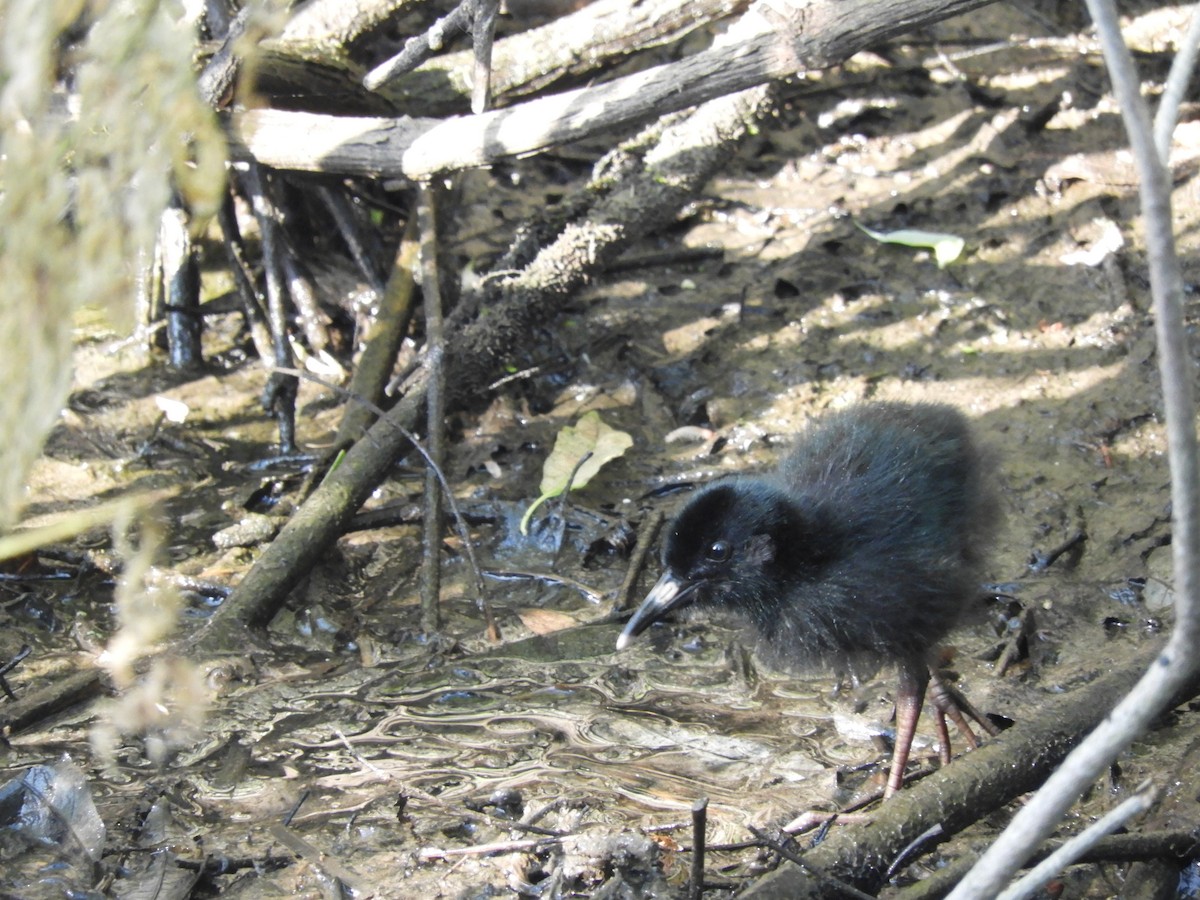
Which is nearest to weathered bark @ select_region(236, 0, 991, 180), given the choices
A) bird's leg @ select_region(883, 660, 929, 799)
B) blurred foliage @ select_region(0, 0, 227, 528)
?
bird's leg @ select_region(883, 660, 929, 799)

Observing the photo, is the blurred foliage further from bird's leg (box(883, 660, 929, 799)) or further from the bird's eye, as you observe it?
bird's leg (box(883, 660, 929, 799))

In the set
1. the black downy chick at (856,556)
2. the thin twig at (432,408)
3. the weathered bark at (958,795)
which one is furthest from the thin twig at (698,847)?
the thin twig at (432,408)

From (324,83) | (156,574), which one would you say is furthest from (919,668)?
(324,83)

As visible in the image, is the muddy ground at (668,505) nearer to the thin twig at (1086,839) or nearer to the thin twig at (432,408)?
the thin twig at (432,408)

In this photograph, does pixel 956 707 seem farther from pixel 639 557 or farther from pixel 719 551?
pixel 639 557

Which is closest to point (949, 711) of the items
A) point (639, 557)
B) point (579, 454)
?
point (639, 557)

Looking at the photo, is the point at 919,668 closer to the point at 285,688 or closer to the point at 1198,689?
the point at 1198,689
